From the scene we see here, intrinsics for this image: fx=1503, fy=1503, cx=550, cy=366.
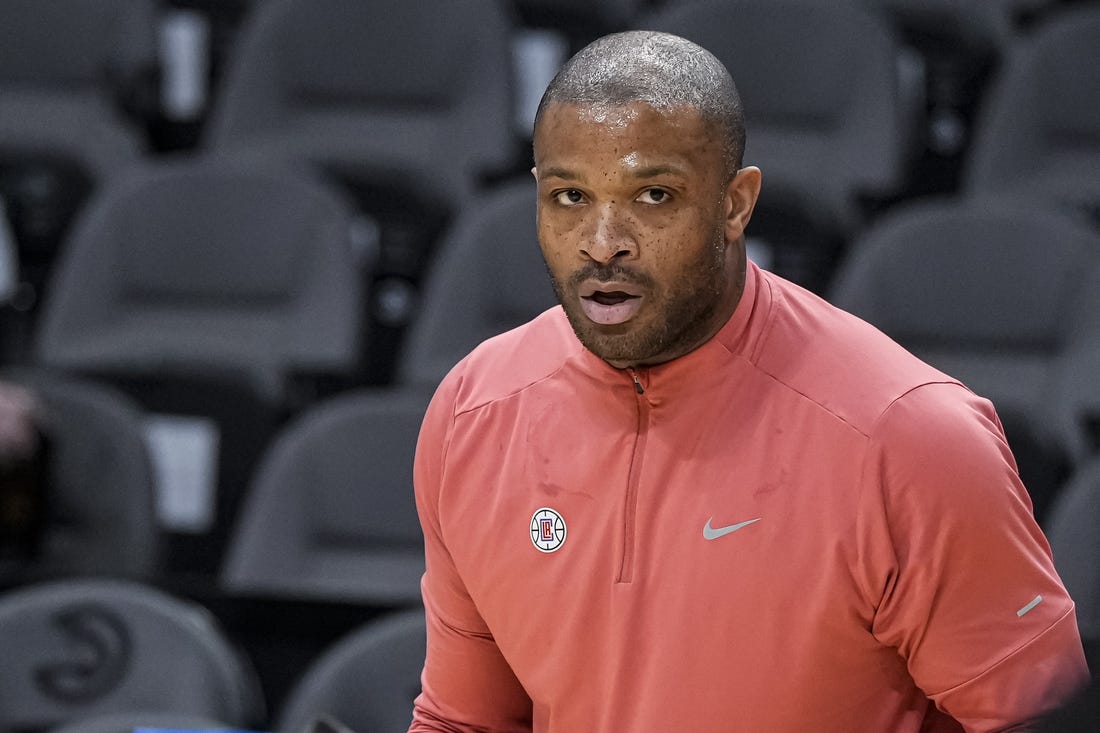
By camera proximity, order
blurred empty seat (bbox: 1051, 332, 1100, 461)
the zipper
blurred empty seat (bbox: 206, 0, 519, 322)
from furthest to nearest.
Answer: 1. blurred empty seat (bbox: 206, 0, 519, 322)
2. blurred empty seat (bbox: 1051, 332, 1100, 461)
3. the zipper

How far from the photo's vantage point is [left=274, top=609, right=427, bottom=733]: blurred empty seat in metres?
1.99

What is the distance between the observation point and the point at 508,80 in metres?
3.28

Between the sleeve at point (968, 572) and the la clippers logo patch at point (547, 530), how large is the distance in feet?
0.86

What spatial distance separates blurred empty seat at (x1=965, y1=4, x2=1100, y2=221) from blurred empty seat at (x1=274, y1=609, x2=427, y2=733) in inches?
69.3

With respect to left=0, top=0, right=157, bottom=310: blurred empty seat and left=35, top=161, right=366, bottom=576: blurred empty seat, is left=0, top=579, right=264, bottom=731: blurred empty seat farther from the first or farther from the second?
left=0, top=0, right=157, bottom=310: blurred empty seat

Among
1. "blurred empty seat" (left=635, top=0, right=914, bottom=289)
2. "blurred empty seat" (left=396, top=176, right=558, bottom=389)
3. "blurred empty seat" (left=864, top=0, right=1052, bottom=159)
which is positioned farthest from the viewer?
"blurred empty seat" (left=864, top=0, right=1052, bottom=159)

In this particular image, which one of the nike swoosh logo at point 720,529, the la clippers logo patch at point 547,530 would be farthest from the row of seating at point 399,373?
the nike swoosh logo at point 720,529

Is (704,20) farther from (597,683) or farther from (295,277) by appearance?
(597,683)

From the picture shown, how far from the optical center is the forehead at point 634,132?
109 cm

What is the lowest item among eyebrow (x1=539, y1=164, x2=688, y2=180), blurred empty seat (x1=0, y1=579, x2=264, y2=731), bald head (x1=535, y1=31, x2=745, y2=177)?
blurred empty seat (x1=0, y1=579, x2=264, y2=731)

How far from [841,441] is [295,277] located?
6.41 feet

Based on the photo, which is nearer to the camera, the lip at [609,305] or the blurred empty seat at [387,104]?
the lip at [609,305]

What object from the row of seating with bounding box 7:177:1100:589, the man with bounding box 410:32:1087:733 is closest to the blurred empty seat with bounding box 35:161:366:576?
the row of seating with bounding box 7:177:1100:589

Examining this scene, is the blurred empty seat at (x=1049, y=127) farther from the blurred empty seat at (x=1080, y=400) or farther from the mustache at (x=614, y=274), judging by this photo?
the mustache at (x=614, y=274)
